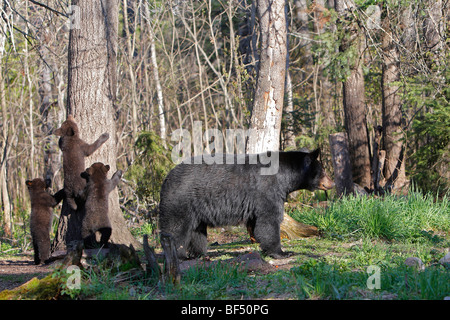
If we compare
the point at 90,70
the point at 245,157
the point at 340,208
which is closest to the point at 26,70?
the point at 90,70

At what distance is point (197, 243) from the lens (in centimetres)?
630

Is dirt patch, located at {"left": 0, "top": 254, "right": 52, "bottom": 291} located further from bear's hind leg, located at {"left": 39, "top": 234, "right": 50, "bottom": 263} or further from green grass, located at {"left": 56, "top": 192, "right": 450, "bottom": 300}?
green grass, located at {"left": 56, "top": 192, "right": 450, "bottom": 300}

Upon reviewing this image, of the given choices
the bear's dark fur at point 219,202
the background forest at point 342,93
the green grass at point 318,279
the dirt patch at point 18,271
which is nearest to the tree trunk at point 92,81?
the dirt patch at point 18,271

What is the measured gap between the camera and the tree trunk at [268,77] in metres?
7.46

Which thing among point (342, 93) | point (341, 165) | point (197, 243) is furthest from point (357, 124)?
point (197, 243)

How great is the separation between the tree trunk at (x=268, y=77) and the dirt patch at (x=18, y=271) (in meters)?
3.58

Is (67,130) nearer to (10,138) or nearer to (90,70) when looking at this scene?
(90,70)

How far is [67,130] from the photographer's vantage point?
6.21m

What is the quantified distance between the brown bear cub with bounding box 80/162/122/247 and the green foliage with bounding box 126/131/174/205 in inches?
Answer: 98.7

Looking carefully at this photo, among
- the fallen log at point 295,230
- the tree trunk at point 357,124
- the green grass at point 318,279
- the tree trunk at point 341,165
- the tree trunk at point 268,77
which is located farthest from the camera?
the tree trunk at point 357,124

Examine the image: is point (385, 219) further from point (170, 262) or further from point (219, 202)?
point (170, 262)

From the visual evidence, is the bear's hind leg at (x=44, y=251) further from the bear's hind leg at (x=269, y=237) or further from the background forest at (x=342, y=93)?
the bear's hind leg at (x=269, y=237)

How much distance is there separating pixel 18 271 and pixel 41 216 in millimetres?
954

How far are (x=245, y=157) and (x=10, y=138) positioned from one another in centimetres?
694
